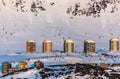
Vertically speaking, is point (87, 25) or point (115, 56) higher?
point (87, 25)

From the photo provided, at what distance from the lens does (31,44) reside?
17.4m

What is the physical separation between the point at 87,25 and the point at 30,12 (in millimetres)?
2256

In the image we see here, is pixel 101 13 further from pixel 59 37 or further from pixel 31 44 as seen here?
pixel 31 44

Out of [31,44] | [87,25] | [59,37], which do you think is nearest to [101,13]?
[87,25]

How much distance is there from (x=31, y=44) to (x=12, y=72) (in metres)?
1.24

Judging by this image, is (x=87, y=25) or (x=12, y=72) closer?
(x=12, y=72)

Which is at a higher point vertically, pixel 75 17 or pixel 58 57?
pixel 75 17

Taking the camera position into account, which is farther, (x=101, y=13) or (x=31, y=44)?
(x=101, y=13)

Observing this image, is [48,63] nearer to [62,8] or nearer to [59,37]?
[59,37]

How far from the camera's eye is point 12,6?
1839 cm

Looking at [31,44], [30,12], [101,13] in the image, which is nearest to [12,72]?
[31,44]

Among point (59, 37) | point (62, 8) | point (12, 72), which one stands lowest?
point (12, 72)

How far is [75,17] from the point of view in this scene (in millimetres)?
18484

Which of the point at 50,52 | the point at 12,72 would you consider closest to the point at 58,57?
the point at 50,52
